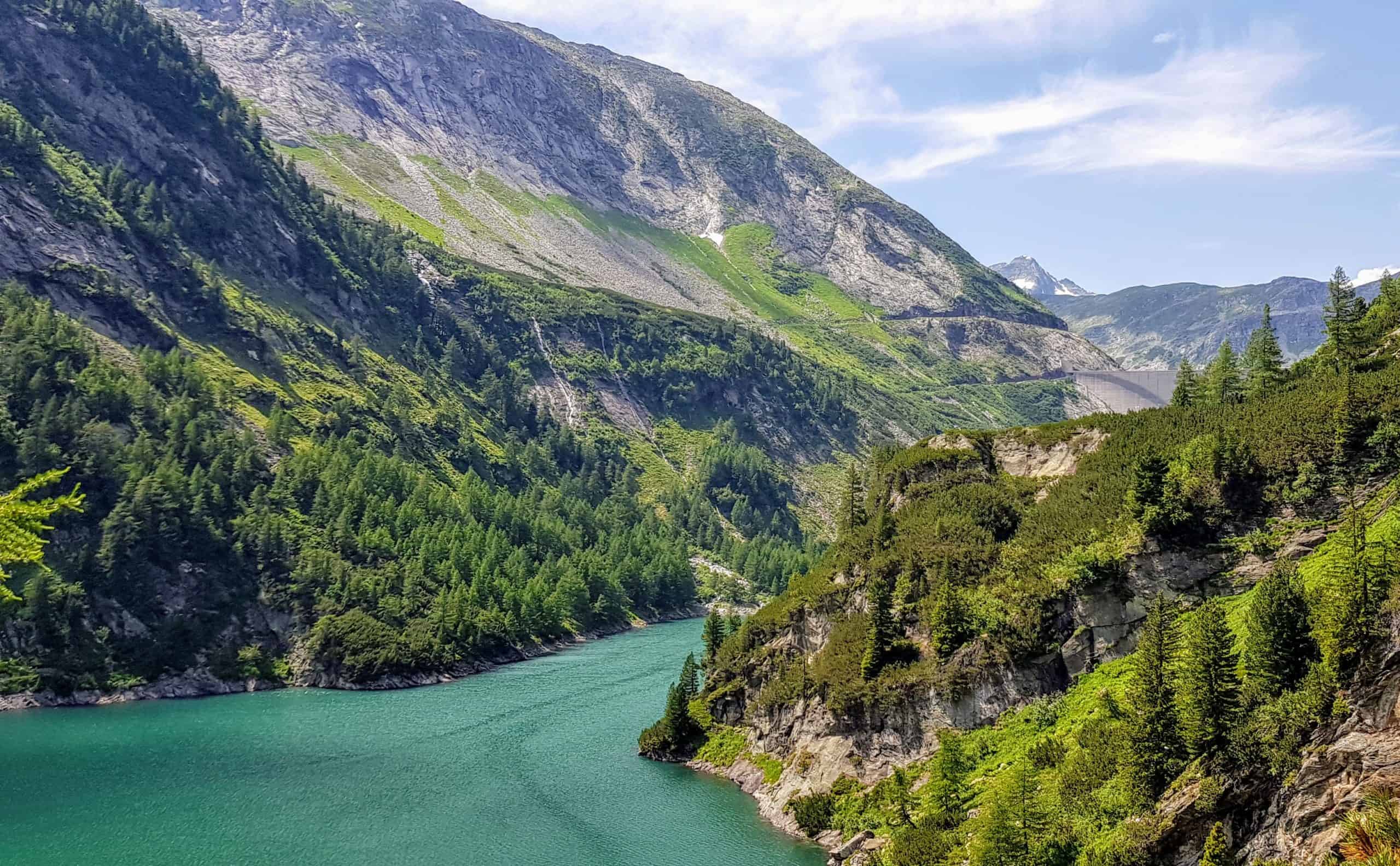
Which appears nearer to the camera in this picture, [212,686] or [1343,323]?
[1343,323]

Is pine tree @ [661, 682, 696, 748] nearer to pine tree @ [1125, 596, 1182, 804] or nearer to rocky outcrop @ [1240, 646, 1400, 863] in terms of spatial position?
pine tree @ [1125, 596, 1182, 804]

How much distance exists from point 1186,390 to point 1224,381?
442 cm

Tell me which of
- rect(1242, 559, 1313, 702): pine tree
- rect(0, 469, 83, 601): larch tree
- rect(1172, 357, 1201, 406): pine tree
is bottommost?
rect(1242, 559, 1313, 702): pine tree

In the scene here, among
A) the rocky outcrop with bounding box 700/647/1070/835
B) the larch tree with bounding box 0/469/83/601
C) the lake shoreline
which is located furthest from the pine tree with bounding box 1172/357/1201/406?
the lake shoreline

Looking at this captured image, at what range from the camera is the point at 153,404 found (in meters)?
165

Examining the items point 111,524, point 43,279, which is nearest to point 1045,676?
point 111,524

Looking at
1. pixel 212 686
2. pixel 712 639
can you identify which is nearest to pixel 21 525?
pixel 712 639

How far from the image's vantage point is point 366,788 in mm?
90125

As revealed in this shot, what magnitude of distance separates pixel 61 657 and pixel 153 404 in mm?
53905

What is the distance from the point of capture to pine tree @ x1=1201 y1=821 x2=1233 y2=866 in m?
40.9

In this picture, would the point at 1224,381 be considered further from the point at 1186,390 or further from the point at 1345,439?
the point at 1345,439

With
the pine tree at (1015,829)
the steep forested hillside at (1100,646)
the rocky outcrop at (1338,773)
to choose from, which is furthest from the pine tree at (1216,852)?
the pine tree at (1015,829)

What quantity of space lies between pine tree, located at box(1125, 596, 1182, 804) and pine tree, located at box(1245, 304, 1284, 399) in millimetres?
45561

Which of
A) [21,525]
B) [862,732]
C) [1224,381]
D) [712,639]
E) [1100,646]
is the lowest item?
[862,732]
